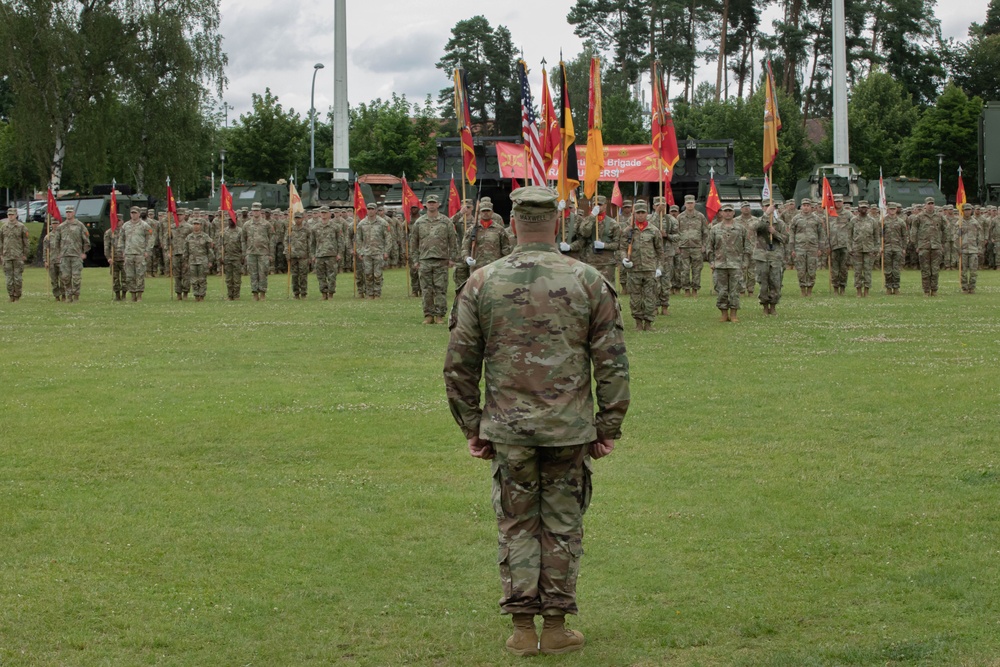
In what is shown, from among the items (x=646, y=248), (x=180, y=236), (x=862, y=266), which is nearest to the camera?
(x=646, y=248)

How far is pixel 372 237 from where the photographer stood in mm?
27969

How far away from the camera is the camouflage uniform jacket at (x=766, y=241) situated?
71.9ft

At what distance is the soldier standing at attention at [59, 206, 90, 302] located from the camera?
90.7ft

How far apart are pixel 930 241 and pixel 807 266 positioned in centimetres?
252

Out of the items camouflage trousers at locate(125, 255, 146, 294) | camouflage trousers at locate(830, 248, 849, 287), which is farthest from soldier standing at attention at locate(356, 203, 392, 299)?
camouflage trousers at locate(830, 248, 849, 287)

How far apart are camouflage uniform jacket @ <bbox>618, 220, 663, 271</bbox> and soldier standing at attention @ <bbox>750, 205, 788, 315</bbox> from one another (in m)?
2.18

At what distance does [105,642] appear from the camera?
6148 millimetres

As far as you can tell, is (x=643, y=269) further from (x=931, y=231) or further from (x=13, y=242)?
(x=13, y=242)

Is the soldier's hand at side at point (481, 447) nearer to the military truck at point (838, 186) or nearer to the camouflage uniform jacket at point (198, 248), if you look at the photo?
the camouflage uniform jacket at point (198, 248)

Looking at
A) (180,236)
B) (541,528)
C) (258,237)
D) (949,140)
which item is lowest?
(541,528)

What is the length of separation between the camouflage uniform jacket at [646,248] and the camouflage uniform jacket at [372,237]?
842 centimetres

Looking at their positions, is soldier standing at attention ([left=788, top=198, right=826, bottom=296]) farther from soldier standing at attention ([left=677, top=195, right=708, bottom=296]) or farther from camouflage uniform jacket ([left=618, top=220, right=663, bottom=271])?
camouflage uniform jacket ([left=618, top=220, right=663, bottom=271])

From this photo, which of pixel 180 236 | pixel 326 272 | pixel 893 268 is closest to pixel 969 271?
pixel 893 268

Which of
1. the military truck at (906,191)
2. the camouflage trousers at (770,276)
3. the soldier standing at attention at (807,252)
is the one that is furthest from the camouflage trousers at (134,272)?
the military truck at (906,191)
